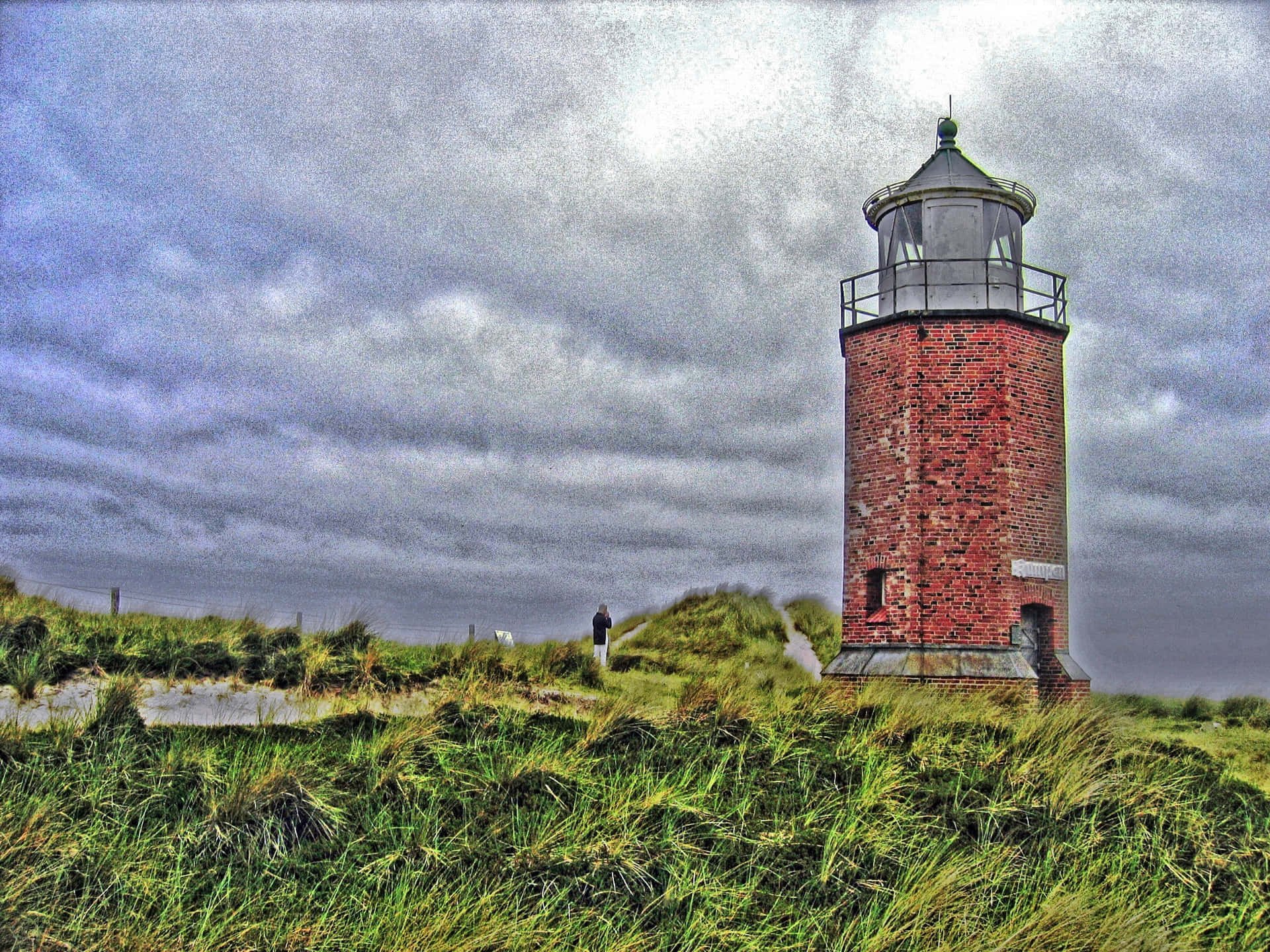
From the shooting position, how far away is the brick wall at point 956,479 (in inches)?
645

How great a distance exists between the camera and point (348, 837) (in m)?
7.46

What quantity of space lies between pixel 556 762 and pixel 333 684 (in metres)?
4.96

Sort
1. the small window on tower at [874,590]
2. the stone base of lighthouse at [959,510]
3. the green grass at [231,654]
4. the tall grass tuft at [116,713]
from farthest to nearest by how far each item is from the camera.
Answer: the small window on tower at [874,590]
the stone base of lighthouse at [959,510]
the green grass at [231,654]
the tall grass tuft at [116,713]

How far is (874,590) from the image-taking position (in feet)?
57.0

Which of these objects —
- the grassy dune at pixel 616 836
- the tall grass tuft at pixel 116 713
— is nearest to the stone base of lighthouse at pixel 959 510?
the grassy dune at pixel 616 836

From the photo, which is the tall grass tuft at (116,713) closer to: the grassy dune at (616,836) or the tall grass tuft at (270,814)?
the grassy dune at (616,836)

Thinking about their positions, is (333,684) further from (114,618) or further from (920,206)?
(920,206)

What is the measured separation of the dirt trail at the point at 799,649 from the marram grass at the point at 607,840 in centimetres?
1660


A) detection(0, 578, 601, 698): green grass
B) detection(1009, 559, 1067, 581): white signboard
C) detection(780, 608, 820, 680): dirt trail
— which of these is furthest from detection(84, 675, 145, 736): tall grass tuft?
detection(780, 608, 820, 680): dirt trail

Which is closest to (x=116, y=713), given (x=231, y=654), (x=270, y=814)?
(x=270, y=814)

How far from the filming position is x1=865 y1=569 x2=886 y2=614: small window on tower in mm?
17250

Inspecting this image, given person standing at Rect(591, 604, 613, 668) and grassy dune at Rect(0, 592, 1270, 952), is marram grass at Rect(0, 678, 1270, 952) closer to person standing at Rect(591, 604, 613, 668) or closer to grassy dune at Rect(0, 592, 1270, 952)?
grassy dune at Rect(0, 592, 1270, 952)

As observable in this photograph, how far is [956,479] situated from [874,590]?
239cm

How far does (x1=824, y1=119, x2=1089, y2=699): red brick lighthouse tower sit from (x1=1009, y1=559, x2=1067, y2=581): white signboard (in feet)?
0.11
